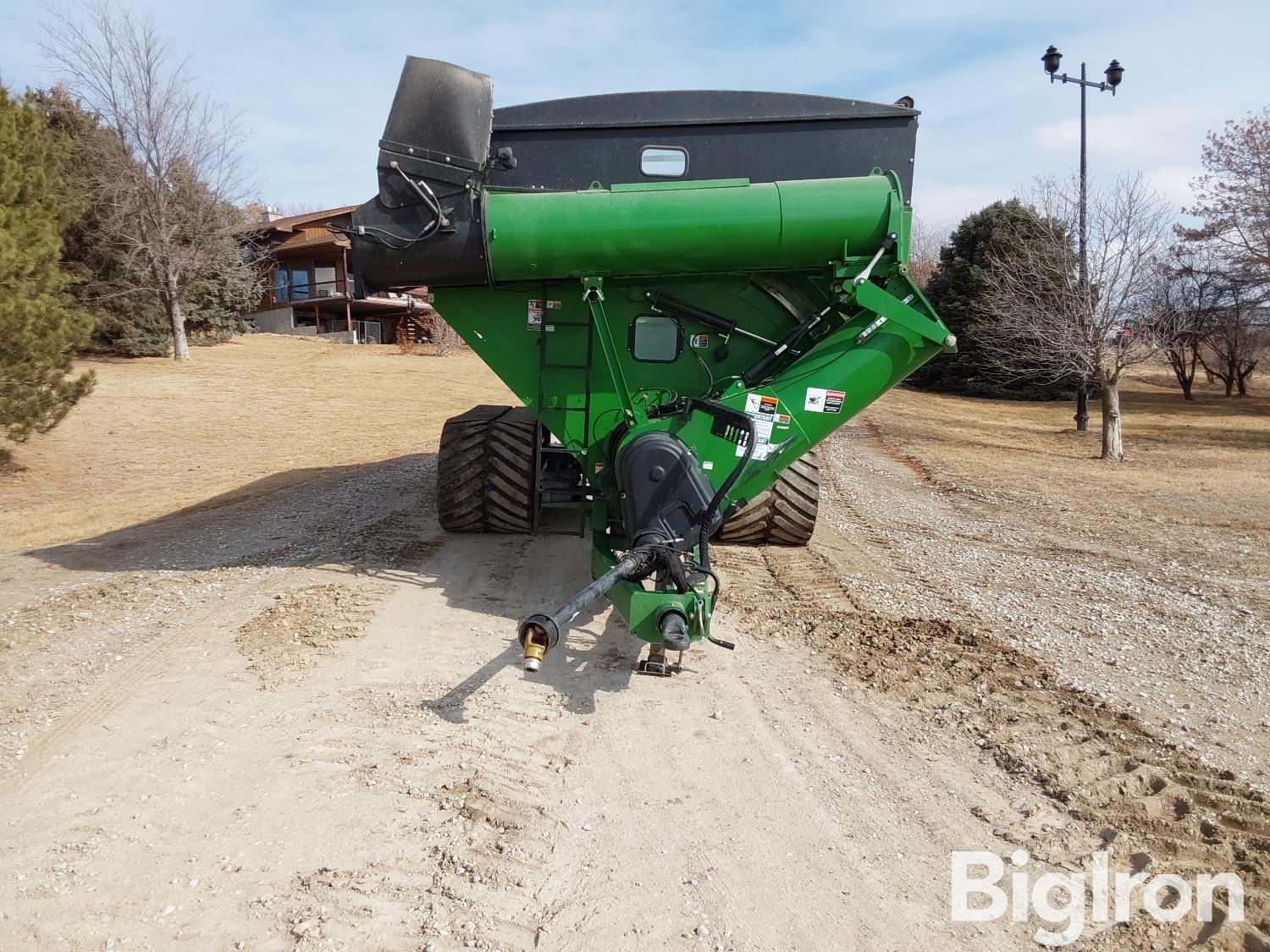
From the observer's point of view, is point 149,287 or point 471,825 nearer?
point 471,825

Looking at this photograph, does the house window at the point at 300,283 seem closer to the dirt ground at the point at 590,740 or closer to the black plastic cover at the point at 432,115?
the dirt ground at the point at 590,740

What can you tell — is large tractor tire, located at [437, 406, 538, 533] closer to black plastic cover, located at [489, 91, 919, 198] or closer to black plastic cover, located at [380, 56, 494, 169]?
black plastic cover, located at [489, 91, 919, 198]

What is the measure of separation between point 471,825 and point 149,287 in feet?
86.8

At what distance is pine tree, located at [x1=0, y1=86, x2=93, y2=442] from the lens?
38.3ft

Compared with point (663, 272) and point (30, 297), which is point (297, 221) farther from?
point (663, 272)

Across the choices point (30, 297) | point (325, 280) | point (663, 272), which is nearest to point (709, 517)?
point (663, 272)

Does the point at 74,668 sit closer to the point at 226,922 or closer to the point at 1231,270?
the point at 226,922

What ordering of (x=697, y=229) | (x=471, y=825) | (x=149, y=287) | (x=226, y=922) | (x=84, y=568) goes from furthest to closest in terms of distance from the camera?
(x=149, y=287), (x=84, y=568), (x=697, y=229), (x=471, y=825), (x=226, y=922)

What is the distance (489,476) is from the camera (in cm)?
724

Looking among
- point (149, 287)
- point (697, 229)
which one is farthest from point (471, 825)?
point (149, 287)

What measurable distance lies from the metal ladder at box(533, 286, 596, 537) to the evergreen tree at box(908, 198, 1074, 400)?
71.5 feet

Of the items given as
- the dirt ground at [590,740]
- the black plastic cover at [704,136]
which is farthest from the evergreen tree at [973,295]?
the black plastic cover at [704,136]

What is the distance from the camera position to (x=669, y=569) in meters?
4.88

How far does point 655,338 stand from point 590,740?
2945mm
